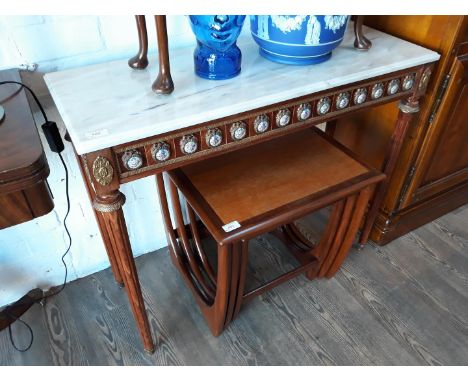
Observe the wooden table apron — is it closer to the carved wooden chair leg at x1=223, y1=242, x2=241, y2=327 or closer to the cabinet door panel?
the cabinet door panel

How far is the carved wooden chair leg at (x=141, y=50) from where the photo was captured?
87 cm

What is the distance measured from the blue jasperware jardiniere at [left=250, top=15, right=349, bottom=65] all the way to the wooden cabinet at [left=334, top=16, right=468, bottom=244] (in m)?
0.34

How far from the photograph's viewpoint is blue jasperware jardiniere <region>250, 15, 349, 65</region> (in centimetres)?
89

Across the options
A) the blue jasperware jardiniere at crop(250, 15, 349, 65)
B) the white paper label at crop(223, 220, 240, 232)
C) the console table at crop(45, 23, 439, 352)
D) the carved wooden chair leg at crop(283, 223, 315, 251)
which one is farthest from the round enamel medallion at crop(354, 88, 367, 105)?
the carved wooden chair leg at crop(283, 223, 315, 251)

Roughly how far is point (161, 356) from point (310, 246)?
2.23ft

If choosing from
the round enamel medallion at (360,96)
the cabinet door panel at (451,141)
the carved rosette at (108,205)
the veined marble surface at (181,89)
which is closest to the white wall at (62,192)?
the veined marble surface at (181,89)

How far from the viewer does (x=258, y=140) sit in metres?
0.89

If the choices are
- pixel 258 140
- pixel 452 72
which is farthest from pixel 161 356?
pixel 452 72

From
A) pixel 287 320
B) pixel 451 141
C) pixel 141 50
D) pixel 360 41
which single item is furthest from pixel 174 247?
pixel 451 141

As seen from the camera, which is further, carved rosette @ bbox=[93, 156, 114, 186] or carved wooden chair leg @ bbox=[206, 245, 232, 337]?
carved wooden chair leg @ bbox=[206, 245, 232, 337]

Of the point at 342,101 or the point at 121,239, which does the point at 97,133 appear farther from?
the point at 342,101

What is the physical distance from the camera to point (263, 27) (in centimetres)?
93

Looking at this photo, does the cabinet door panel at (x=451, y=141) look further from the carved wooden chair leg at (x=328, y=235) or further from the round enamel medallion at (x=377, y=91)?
the carved wooden chair leg at (x=328, y=235)
